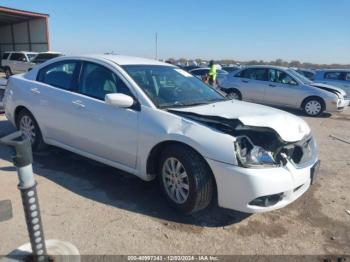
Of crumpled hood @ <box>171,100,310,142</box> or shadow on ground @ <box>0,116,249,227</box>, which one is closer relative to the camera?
crumpled hood @ <box>171,100,310,142</box>

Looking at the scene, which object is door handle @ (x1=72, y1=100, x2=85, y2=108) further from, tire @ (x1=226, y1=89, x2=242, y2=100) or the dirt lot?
tire @ (x1=226, y1=89, x2=242, y2=100)

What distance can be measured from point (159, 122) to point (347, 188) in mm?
2828

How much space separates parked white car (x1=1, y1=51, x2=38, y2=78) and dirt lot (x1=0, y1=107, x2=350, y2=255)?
18.1 m

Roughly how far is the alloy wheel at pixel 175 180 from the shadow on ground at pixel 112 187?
7.6 inches

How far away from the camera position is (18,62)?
2133 centimetres

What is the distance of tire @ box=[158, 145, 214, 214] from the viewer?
10.9 ft

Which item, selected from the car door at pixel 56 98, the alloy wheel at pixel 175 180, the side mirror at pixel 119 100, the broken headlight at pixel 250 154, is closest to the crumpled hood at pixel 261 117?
the broken headlight at pixel 250 154

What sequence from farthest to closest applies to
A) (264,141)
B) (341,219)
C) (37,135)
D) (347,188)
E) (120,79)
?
(37,135), (347,188), (120,79), (341,219), (264,141)

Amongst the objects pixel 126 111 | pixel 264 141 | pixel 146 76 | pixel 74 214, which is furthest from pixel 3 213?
pixel 264 141

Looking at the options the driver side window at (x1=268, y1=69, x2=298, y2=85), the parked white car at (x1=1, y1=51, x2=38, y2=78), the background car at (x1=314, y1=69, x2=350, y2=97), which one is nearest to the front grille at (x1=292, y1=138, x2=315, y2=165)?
the driver side window at (x1=268, y1=69, x2=298, y2=85)

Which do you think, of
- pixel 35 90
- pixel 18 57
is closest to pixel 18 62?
pixel 18 57

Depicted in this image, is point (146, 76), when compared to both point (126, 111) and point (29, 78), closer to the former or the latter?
point (126, 111)

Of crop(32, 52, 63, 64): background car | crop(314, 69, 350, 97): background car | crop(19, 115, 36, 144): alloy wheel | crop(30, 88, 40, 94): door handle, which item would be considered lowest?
crop(19, 115, 36, 144): alloy wheel

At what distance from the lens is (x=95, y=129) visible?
414 cm
